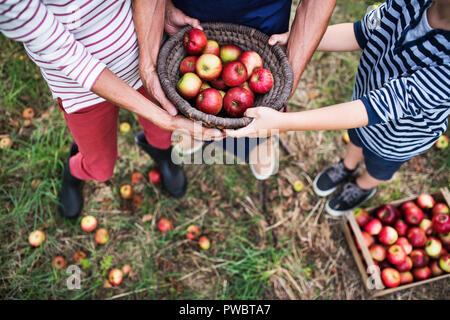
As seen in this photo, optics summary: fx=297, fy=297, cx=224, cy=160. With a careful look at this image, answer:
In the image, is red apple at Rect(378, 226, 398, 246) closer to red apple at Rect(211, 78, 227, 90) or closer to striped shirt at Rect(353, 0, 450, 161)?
striped shirt at Rect(353, 0, 450, 161)

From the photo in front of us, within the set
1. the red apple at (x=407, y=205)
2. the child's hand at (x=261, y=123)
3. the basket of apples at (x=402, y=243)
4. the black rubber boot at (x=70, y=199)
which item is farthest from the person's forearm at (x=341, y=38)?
the black rubber boot at (x=70, y=199)

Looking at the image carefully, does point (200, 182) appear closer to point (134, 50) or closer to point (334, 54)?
point (134, 50)

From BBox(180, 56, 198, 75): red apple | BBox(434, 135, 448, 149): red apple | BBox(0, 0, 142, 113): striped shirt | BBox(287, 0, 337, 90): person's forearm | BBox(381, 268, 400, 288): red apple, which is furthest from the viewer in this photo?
BBox(434, 135, 448, 149): red apple

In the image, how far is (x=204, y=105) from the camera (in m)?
1.68

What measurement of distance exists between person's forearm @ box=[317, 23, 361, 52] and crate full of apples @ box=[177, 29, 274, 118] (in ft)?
1.52

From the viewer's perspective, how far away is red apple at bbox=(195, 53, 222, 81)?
1749mm

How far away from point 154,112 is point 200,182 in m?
1.36

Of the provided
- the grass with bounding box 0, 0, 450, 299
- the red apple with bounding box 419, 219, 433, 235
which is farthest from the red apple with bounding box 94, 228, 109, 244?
the red apple with bounding box 419, 219, 433, 235

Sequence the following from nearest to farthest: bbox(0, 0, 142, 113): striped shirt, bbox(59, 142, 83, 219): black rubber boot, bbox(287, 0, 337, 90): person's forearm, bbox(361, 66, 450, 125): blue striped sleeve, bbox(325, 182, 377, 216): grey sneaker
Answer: bbox(0, 0, 142, 113): striped shirt → bbox(361, 66, 450, 125): blue striped sleeve → bbox(287, 0, 337, 90): person's forearm → bbox(59, 142, 83, 219): black rubber boot → bbox(325, 182, 377, 216): grey sneaker

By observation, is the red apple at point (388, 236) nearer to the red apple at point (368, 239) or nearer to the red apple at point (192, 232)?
A: the red apple at point (368, 239)

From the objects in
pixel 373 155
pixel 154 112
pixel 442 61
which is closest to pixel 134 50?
pixel 154 112

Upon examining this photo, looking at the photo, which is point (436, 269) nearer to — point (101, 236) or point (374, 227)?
point (374, 227)

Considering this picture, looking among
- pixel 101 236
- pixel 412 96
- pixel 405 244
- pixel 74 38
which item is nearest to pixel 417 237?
pixel 405 244

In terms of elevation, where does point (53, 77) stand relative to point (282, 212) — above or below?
above
